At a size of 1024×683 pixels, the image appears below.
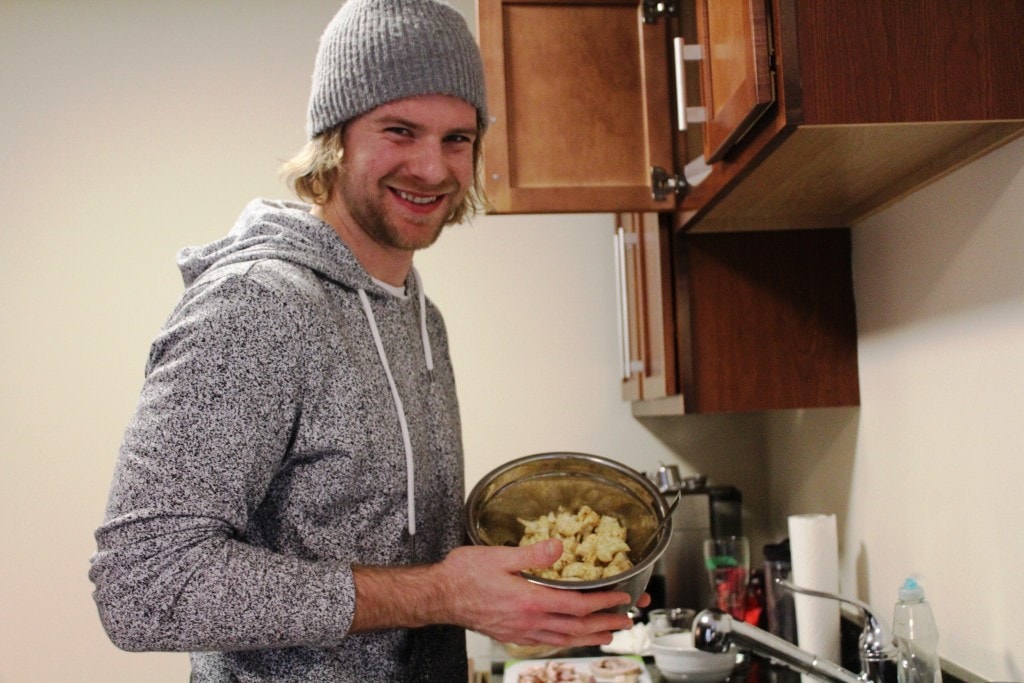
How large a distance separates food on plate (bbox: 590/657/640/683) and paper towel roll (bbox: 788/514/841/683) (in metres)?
0.33

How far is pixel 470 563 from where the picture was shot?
111 cm

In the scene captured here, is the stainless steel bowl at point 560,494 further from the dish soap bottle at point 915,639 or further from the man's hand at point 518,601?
→ the dish soap bottle at point 915,639

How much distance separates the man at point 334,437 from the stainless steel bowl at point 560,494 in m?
0.08

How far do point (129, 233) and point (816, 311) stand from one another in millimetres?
1923

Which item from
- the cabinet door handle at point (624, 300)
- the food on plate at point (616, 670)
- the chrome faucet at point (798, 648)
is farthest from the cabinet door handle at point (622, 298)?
the chrome faucet at point (798, 648)

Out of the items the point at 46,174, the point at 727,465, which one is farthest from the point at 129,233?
the point at 727,465

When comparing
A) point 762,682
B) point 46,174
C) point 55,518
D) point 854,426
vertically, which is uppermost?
point 46,174

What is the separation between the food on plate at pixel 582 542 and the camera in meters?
1.18

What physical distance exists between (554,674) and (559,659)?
173 millimetres

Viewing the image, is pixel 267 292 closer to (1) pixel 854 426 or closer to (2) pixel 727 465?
(1) pixel 854 426

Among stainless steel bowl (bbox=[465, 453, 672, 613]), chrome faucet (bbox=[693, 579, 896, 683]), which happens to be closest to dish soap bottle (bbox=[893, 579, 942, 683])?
chrome faucet (bbox=[693, 579, 896, 683])

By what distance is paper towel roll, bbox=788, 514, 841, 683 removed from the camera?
184 cm

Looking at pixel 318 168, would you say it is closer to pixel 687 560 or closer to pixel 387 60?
pixel 387 60

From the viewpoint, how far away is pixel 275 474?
45.4 inches
